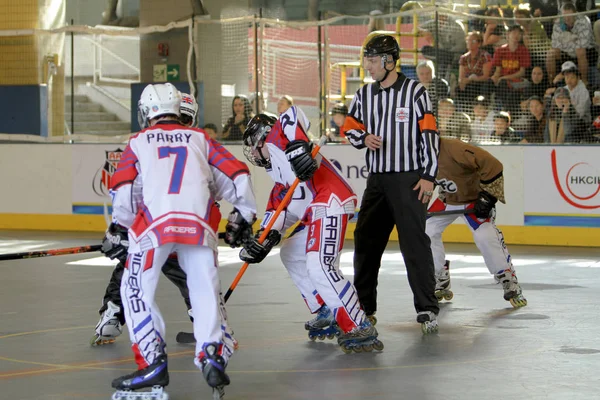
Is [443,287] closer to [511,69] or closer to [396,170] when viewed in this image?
[396,170]

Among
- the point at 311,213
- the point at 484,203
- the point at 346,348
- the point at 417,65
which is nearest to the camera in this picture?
the point at 346,348

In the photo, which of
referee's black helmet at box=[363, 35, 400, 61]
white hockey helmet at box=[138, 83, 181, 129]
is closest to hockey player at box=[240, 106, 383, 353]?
referee's black helmet at box=[363, 35, 400, 61]

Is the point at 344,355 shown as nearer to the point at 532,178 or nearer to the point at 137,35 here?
the point at 532,178

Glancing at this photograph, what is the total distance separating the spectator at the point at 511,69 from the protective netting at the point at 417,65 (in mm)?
12

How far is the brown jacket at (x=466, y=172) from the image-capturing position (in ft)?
25.7

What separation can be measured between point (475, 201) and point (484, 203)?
141 millimetres

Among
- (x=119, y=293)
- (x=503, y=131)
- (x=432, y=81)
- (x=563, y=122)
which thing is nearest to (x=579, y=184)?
(x=563, y=122)

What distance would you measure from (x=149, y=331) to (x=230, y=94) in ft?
31.9

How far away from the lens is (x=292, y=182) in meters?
6.22

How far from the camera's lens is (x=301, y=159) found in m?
5.78

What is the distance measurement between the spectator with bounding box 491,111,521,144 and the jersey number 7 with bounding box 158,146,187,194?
320 inches

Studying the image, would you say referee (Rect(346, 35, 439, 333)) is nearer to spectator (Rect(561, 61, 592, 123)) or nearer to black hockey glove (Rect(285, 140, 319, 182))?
black hockey glove (Rect(285, 140, 319, 182))

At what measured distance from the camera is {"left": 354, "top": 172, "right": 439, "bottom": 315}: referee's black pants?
650 cm

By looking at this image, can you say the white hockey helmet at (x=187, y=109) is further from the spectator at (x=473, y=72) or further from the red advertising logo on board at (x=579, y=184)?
the spectator at (x=473, y=72)
